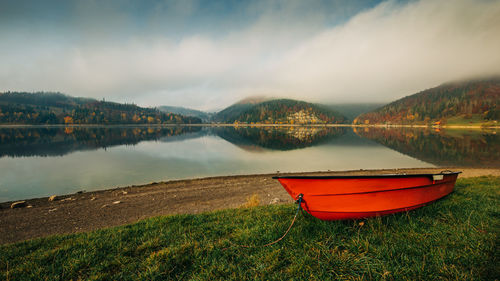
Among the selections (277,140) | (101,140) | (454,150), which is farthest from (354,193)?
(101,140)

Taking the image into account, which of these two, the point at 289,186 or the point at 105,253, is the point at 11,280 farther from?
the point at 289,186

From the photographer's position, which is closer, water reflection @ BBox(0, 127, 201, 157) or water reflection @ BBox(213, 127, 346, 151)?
water reflection @ BBox(0, 127, 201, 157)

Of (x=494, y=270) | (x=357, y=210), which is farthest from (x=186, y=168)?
Answer: (x=494, y=270)

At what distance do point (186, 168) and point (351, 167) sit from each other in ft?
80.9

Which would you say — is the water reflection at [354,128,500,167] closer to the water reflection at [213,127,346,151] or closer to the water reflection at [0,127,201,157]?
the water reflection at [213,127,346,151]

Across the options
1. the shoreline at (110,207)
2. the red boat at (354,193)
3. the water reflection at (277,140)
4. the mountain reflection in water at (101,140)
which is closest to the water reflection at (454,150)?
the water reflection at (277,140)

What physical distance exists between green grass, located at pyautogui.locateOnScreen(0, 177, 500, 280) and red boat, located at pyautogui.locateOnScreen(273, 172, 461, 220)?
29 cm

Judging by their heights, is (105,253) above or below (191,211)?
above

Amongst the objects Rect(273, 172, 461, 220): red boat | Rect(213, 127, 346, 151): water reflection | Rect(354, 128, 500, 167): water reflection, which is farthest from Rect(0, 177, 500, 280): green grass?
Rect(213, 127, 346, 151): water reflection

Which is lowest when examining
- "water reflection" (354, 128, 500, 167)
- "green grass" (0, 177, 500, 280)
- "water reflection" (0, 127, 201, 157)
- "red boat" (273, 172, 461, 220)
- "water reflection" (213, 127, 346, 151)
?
"water reflection" (0, 127, 201, 157)

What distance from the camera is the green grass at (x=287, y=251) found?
3.96 metres

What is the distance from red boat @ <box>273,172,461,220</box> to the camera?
18.3ft

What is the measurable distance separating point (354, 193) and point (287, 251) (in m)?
2.53

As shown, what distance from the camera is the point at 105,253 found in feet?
16.9
